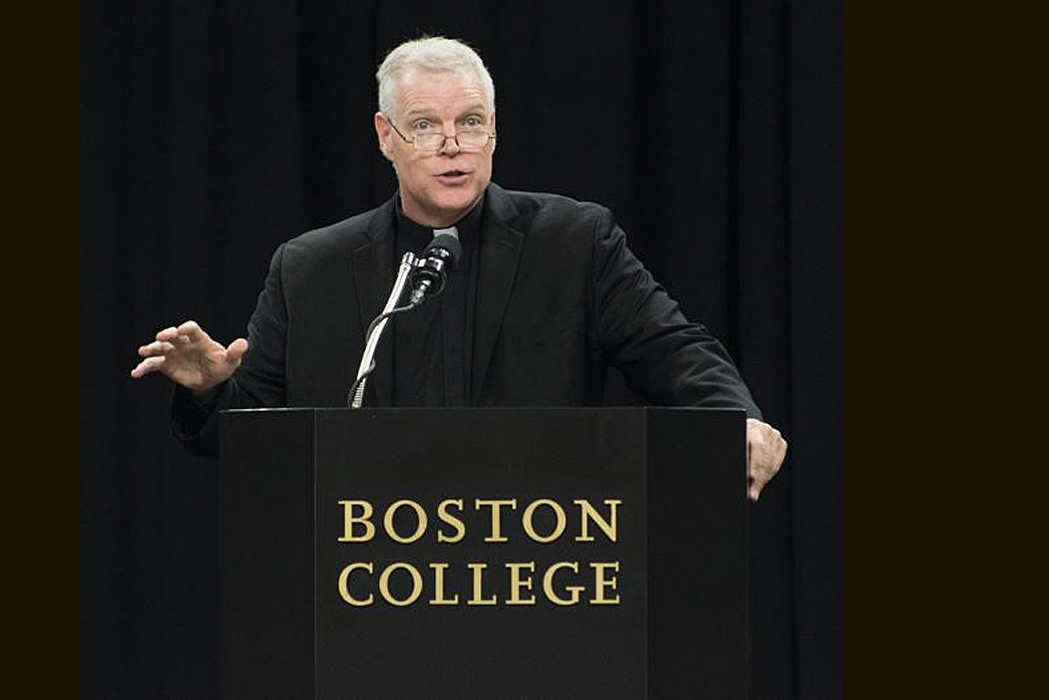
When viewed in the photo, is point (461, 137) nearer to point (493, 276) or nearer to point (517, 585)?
point (493, 276)

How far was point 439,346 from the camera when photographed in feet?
9.66

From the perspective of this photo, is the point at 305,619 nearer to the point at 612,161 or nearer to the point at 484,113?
the point at 484,113

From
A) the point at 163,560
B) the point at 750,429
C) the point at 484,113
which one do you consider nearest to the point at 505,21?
the point at 484,113

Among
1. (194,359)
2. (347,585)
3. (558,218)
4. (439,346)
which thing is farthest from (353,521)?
(558,218)

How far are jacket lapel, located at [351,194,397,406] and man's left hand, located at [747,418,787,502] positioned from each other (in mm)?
819

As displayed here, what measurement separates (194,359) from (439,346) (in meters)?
0.53

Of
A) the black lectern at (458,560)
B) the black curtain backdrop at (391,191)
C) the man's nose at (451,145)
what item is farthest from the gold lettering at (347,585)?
the black curtain backdrop at (391,191)

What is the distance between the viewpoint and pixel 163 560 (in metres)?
3.93

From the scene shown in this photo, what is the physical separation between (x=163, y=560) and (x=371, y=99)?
3.96 ft

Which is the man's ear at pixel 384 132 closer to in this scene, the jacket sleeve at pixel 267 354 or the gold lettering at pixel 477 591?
the jacket sleeve at pixel 267 354

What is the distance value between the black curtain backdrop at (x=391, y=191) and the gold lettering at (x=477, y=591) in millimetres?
1910

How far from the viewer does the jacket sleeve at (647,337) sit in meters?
2.81

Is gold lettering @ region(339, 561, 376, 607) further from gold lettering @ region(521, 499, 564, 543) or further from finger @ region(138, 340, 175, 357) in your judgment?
finger @ region(138, 340, 175, 357)

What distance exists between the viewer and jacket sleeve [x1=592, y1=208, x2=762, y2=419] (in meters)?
2.81
